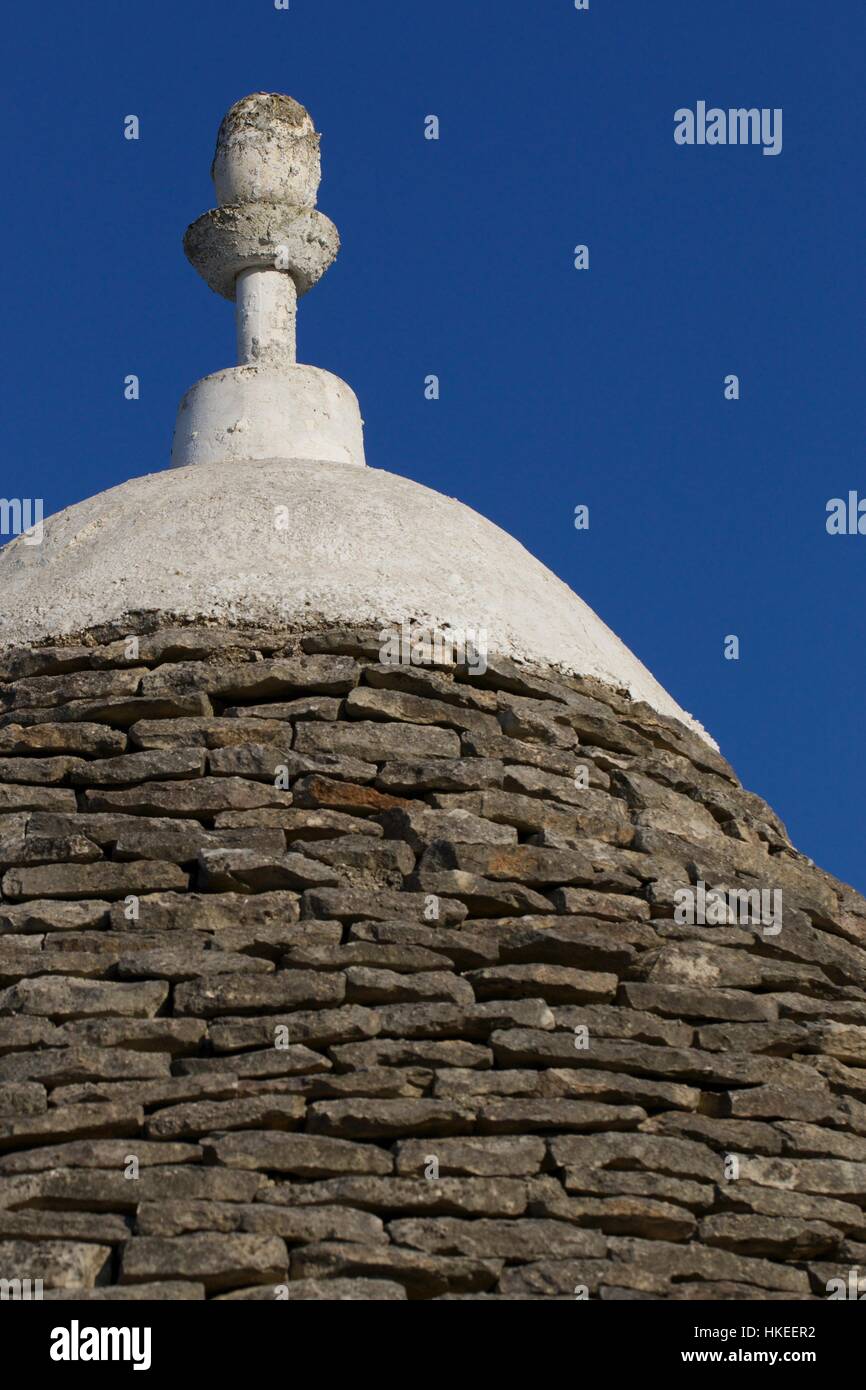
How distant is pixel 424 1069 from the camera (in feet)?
20.9

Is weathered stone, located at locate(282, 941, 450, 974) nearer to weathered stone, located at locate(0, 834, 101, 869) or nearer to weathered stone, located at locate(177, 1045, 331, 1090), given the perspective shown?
weathered stone, located at locate(177, 1045, 331, 1090)

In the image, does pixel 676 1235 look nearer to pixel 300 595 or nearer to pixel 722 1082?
pixel 722 1082

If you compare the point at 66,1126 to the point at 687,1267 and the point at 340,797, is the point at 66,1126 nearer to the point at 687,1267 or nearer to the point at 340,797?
the point at 340,797

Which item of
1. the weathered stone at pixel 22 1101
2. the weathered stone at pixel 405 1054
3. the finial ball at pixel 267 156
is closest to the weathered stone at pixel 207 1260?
the weathered stone at pixel 22 1101

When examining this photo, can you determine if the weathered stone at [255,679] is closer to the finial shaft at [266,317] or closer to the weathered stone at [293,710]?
the weathered stone at [293,710]

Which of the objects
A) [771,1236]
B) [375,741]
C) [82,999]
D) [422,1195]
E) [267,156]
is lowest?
[771,1236]

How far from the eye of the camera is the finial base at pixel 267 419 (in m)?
9.52

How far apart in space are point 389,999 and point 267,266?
4.75 metres

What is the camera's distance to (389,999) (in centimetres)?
662

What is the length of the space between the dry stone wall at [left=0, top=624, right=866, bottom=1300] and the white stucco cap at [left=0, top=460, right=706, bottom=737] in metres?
0.18

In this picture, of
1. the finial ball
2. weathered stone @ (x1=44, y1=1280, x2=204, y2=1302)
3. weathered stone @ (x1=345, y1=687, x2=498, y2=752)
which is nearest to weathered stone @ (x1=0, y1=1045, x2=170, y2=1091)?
weathered stone @ (x1=44, y1=1280, x2=204, y2=1302)

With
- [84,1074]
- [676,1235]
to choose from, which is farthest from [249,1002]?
Result: [676,1235]

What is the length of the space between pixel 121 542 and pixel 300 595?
0.88 m

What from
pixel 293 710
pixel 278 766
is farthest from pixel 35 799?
pixel 293 710
